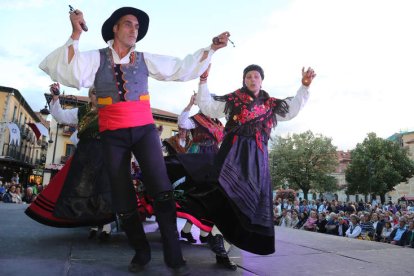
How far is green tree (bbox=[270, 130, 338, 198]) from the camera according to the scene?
48469 millimetres

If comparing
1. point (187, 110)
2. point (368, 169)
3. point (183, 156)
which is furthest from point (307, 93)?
point (368, 169)

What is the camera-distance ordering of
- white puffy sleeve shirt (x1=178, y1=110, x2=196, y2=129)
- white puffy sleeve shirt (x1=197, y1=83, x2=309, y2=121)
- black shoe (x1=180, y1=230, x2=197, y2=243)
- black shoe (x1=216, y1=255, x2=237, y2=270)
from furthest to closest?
1. white puffy sleeve shirt (x1=178, y1=110, x2=196, y2=129)
2. black shoe (x1=180, y1=230, x2=197, y2=243)
3. white puffy sleeve shirt (x1=197, y1=83, x2=309, y2=121)
4. black shoe (x1=216, y1=255, x2=237, y2=270)

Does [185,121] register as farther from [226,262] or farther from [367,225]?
[367,225]

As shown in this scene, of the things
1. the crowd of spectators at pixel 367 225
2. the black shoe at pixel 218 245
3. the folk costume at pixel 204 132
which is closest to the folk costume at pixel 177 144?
the folk costume at pixel 204 132

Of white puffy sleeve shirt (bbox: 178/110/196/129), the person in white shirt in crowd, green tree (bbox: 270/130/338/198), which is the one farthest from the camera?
green tree (bbox: 270/130/338/198)

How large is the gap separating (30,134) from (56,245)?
44.6 meters

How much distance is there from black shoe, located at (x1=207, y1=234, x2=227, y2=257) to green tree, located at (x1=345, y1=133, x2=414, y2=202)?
136 ft

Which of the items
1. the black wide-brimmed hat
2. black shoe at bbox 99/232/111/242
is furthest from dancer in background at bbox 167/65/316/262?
black shoe at bbox 99/232/111/242

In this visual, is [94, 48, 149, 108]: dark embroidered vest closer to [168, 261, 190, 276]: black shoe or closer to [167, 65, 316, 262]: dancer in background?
[167, 65, 316, 262]: dancer in background

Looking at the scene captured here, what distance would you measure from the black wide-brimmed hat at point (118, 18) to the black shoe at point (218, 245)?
5.96 ft

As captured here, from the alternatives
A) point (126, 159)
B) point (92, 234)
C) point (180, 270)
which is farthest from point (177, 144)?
point (180, 270)

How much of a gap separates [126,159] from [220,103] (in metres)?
1.15

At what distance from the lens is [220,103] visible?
133 inches

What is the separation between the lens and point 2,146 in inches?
1308
